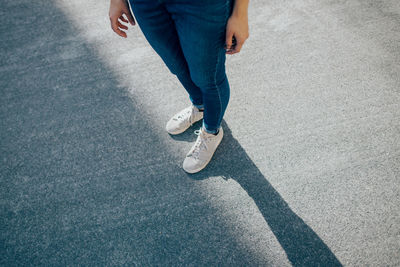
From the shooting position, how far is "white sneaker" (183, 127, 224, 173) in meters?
1.10

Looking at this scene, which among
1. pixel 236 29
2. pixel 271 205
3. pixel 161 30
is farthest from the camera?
pixel 271 205

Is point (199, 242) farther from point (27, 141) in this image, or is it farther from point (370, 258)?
point (27, 141)

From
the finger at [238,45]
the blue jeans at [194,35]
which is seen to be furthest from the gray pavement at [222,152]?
the finger at [238,45]

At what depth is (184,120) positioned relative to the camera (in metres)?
1.20

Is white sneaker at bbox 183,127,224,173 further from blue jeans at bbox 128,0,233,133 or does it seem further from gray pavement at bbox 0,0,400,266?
blue jeans at bbox 128,0,233,133

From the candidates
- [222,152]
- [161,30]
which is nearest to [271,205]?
[222,152]

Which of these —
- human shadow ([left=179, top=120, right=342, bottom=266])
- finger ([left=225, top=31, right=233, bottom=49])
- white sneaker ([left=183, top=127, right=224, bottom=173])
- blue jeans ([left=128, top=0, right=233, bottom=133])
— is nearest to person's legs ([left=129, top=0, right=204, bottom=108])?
blue jeans ([left=128, top=0, right=233, bottom=133])

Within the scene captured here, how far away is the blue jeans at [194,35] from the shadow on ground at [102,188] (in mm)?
420

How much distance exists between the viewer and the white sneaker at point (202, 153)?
1101 mm

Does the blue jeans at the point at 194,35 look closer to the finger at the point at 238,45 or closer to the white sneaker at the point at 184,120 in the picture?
the finger at the point at 238,45

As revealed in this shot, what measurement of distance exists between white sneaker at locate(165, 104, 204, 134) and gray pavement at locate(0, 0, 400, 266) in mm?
46

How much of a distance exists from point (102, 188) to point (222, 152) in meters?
0.58

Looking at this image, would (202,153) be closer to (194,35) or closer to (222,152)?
(222,152)

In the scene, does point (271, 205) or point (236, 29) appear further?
point (271, 205)
